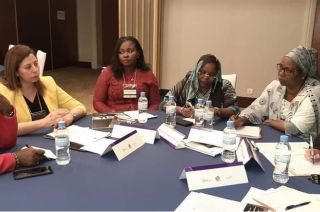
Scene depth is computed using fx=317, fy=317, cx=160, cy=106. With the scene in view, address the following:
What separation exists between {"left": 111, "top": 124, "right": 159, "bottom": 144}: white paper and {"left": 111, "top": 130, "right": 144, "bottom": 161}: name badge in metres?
0.05

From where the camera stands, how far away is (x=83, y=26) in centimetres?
870

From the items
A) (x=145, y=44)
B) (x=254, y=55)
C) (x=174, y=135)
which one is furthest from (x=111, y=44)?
(x=174, y=135)

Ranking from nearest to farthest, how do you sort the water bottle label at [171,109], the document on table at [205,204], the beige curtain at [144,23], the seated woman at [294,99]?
the document on table at [205,204], the seated woman at [294,99], the water bottle label at [171,109], the beige curtain at [144,23]

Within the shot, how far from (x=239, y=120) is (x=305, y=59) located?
0.61m

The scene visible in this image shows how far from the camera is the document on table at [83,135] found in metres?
1.81

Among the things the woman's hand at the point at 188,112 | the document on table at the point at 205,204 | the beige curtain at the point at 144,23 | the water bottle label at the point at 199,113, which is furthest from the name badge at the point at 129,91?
the beige curtain at the point at 144,23

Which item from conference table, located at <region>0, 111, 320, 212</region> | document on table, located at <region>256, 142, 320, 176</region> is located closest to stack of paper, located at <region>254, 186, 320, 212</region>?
conference table, located at <region>0, 111, 320, 212</region>

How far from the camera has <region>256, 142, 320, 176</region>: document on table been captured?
1.49 meters

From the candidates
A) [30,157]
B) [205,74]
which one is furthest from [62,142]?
[205,74]

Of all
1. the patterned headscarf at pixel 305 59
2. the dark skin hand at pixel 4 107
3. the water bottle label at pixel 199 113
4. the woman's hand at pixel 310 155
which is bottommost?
the woman's hand at pixel 310 155

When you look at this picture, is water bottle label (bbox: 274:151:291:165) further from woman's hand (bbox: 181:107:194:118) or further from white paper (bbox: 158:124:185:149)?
woman's hand (bbox: 181:107:194:118)

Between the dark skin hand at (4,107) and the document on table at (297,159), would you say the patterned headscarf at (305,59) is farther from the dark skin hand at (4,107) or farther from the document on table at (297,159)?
the dark skin hand at (4,107)

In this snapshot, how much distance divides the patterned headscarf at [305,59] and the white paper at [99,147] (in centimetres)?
136

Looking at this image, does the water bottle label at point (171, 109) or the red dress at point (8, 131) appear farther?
the water bottle label at point (171, 109)
